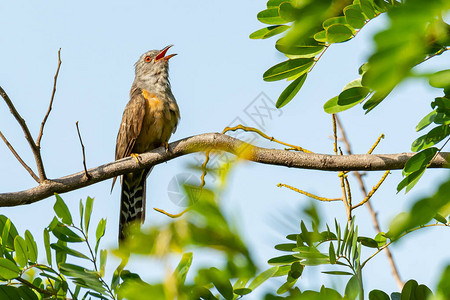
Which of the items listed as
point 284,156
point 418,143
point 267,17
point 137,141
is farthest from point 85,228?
point 137,141

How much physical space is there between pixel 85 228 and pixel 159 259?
7.96ft

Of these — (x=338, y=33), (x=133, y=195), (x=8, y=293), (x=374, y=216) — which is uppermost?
(x=133, y=195)

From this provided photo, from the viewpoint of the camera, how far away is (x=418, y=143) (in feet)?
9.32

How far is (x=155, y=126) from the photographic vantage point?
5805 mm

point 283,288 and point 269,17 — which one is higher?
point 269,17

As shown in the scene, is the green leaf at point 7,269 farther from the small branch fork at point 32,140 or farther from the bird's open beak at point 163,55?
the bird's open beak at point 163,55

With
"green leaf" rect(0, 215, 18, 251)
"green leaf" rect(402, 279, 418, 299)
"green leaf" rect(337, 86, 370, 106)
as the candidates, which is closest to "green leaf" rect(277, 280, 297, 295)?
"green leaf" rect(402, 279, 418, 299)

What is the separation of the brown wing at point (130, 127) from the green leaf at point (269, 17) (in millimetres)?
3276

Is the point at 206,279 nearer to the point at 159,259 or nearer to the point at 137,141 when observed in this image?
the point at 159,259

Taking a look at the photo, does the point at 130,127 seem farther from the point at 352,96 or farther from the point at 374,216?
the point at 352,96

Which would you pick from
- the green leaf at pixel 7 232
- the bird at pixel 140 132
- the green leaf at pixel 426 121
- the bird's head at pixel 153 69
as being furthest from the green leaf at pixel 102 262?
the bird's head at pixel 153 69

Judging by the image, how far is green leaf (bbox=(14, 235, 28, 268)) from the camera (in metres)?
2.63

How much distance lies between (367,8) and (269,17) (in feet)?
1.81

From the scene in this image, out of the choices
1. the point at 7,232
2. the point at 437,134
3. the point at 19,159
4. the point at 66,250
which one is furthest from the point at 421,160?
the point at 19,159
